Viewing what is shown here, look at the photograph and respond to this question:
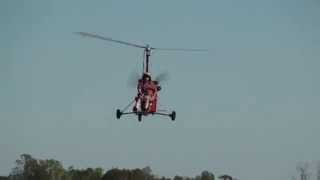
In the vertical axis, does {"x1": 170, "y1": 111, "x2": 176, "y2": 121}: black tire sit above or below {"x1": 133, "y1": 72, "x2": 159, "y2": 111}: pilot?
below

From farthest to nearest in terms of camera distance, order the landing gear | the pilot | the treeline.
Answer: the treeline < the landing gear < the pilot

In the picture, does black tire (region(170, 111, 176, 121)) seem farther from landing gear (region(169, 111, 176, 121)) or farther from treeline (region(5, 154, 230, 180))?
treeline (region(5, 154, 230, 180))

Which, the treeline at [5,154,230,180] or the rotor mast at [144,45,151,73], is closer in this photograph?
the rotor mast at [144,45,151,73]

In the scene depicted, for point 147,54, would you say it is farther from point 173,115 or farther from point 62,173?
point 62,173

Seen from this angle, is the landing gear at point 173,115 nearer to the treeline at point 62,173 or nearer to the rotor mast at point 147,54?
the rotor mast at point 147,54

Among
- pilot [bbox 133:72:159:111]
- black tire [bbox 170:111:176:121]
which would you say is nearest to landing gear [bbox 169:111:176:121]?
black tire [bbox 170:111:176:121]

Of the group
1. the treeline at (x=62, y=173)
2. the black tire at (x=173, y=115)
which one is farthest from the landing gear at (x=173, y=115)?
the treeline at (x=62, y=173)

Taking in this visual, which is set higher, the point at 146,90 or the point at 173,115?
the point at 146,90

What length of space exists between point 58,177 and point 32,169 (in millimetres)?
5338

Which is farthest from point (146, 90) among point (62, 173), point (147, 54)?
point (62, 173)

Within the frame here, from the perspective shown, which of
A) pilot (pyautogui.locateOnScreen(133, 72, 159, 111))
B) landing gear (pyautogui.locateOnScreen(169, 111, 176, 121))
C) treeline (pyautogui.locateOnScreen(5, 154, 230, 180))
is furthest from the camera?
treeline (pyautogui.locateOnScreen(5, 154, 230, 180))

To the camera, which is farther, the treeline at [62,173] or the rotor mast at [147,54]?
the treeline at [62,173]

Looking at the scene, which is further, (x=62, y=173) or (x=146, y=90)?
(x=62, y=173)

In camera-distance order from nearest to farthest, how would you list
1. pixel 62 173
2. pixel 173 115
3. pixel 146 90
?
pixel 146 90, pixel 173 115, pixel 62 173
